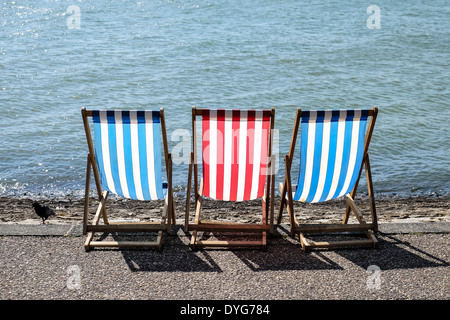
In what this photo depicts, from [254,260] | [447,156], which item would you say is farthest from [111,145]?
[447,156]

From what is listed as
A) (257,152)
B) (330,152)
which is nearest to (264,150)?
(257,152)

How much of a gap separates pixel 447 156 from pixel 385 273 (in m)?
5.06

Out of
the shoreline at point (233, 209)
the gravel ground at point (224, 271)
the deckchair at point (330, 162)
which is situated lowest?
the shoreline at point (233, 209)

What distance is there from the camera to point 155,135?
4.41 meters

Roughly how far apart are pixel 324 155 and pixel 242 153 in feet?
2.15

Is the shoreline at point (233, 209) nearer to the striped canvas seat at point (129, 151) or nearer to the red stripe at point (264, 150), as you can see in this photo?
the red stripe at point (264, 150)

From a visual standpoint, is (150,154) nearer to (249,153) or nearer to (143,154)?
(143,154)

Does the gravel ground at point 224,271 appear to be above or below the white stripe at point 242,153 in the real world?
below

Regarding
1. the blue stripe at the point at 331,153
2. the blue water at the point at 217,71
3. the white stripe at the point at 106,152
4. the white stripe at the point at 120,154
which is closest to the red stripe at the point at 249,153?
the blue stripe at the point at 331,153

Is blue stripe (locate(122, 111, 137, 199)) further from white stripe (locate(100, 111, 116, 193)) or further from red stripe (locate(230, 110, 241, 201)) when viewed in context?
red stripe (locate(230, 110, 241, 201))

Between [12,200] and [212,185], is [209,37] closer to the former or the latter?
[12,200]

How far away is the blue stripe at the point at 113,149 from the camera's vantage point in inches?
170

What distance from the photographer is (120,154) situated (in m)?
4.50

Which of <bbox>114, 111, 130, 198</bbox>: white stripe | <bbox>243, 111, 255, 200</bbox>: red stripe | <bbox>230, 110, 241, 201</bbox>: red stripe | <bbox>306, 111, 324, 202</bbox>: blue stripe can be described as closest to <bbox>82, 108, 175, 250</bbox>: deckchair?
<bbox>114, 111, 130, 198</bbox>: white stripe
